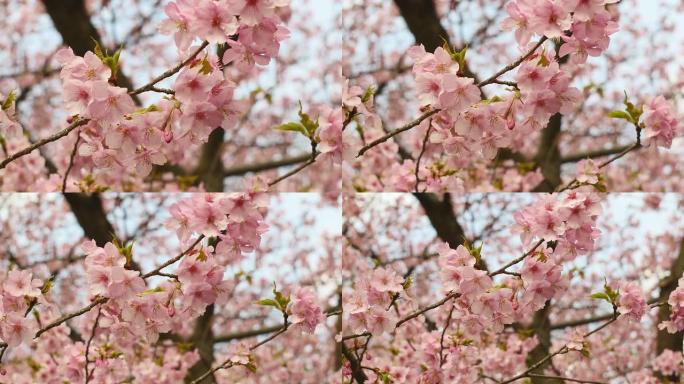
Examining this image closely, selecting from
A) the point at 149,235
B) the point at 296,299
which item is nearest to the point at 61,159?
the point at 149,235

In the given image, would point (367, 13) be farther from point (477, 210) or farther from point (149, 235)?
point (149, 235)

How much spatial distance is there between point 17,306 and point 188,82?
86 cm

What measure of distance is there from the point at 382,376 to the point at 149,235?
1.55 meters

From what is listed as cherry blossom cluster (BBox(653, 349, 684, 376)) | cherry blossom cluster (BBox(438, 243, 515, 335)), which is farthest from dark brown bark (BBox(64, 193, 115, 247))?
cherry blossom cluster (BBox(653, 349, 684, 376))

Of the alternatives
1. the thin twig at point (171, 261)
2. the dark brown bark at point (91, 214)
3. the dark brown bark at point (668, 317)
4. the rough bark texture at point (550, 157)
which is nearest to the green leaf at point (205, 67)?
the thin twig at point (171, 261)

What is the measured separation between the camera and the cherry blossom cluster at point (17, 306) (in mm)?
2271

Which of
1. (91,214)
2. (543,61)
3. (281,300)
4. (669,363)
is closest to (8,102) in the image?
(281,300)

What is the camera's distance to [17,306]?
→ 230cm

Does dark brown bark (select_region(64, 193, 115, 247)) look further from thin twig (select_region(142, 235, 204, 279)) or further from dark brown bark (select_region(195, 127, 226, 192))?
thin twig (select_region(142, 235, 204, 279))

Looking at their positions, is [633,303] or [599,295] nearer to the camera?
[599,295]

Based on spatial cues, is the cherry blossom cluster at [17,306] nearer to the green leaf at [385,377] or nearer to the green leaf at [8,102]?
the green leaf at [8,102]

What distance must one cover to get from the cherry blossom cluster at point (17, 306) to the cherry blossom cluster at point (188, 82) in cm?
53

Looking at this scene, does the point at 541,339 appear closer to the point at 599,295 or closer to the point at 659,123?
the point at 599,295

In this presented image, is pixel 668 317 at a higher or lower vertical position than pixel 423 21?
lower
